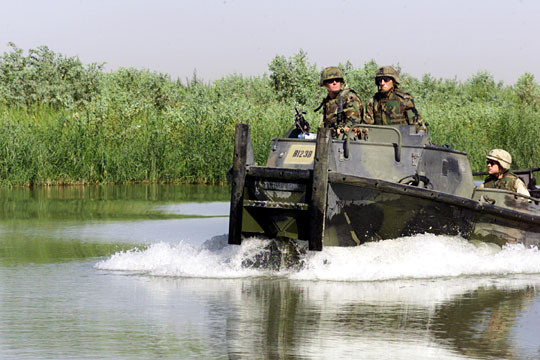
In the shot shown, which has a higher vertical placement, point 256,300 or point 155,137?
point 155,137

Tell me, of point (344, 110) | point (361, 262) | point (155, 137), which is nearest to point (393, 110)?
point (344, 110)

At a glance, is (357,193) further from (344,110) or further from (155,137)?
(155,137)

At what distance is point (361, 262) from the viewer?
11141mm

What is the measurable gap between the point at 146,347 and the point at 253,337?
83 cm

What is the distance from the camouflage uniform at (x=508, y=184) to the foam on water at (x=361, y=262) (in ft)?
4.32

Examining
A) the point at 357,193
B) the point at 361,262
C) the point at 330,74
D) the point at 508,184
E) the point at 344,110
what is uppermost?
the point at 330,74

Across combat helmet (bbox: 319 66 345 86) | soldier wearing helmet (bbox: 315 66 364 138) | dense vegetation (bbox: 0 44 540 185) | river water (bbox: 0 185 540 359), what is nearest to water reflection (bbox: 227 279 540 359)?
river water (bbox: 0 185 540 359)

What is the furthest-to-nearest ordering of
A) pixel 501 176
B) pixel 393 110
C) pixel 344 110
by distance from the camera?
pixel 501 176
pixel 393 110
pixel 344 110

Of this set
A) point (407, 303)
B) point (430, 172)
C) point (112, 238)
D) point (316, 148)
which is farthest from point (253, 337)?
point (112, 238)

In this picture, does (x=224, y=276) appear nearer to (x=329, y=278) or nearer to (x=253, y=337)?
(x=329, y=278)

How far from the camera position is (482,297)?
31.7 ft

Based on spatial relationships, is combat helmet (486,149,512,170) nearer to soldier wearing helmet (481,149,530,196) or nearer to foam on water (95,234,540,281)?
soldier wearing helmet (481,149,530,196)

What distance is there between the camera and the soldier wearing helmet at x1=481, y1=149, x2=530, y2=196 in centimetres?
1341

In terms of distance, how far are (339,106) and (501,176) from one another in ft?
8.58
